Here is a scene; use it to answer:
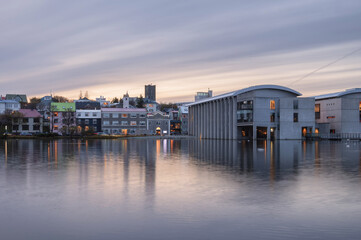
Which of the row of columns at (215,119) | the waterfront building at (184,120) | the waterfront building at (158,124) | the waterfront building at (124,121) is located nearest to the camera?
the row of columns at (215,119)

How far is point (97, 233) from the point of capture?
9.55 metres

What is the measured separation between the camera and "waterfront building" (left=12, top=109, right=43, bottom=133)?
127 meters

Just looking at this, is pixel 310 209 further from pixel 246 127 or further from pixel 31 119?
pixel 31 119

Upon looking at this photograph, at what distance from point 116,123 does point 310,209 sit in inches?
5063

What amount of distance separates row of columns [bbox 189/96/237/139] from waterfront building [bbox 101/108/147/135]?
18.5 metres

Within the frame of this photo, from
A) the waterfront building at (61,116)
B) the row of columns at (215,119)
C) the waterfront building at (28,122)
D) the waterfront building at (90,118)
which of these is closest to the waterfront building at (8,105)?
the waterfront building at (28,122)

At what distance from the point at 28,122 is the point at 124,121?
32387 mm

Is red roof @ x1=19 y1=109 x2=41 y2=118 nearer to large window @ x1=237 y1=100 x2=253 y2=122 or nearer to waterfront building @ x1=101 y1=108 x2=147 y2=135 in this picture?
waterfront building @ x1=101 y1=108 x2=147 y2=135

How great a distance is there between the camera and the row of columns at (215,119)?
104 metres

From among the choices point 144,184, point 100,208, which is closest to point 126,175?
point 144,184

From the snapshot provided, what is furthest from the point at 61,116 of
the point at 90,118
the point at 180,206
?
the point at 180,206

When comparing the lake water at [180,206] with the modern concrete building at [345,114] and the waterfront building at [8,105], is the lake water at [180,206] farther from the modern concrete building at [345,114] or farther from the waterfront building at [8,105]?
the waterfront building at [8,105]

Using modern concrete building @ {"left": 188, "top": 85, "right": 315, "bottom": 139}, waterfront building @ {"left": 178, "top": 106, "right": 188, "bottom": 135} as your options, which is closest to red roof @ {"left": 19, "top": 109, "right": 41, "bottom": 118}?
waterfront building @ {"left": 178, "top": 106, "right": 188, "bottom": 135}

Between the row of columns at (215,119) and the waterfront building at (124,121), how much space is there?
18.5 m
